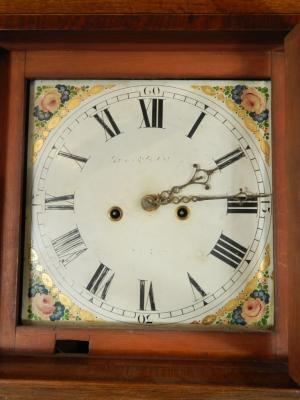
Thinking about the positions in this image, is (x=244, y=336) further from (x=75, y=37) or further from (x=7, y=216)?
(x=75, y=37)

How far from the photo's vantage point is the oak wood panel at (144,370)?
2.69ft

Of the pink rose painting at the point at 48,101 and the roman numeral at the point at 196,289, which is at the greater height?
the pink rose painting at the point at 48,101

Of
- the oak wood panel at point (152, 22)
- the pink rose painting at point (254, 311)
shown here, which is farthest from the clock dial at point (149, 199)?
the oak wood panel at point (152, 22)

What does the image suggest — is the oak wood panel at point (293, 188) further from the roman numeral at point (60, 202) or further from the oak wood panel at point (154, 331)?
the roman numeral at point (60, 202)

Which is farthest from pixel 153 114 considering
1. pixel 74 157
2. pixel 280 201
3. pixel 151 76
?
pixel 280 201

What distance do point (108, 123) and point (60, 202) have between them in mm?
177

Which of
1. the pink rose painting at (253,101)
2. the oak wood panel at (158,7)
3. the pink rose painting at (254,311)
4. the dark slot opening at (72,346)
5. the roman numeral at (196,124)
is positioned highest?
the oak wood panel at (158,7)

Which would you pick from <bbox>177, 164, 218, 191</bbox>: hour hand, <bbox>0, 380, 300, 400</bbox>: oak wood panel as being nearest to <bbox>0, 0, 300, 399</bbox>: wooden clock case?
<bbox>0, 380, 300, 400</bbox>: oak wood panel

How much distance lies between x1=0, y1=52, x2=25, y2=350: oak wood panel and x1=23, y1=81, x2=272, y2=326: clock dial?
32 mm

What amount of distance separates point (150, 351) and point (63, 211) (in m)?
0.30

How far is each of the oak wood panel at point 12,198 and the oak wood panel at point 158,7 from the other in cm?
12

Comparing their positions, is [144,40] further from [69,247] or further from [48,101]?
[69,247]

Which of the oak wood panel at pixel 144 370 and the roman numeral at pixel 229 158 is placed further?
the roman numeral at pixel 229 158

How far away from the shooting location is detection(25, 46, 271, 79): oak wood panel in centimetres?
97
